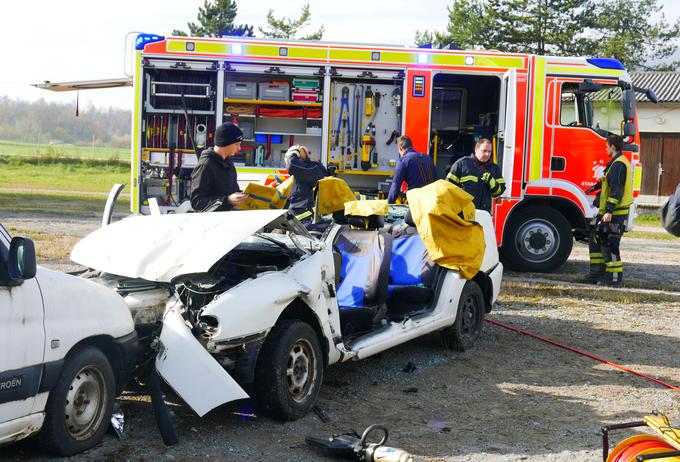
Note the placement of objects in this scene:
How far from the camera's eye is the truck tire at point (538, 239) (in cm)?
1298

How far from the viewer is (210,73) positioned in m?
12.0

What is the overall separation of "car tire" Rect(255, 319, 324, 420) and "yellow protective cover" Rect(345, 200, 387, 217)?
5.58ft

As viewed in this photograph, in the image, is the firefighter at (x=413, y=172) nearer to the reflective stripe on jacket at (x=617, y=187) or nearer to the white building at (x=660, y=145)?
the reflective stripe on jacket at (x=617, y=187)

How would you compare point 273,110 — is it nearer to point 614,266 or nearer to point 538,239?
point 538,239

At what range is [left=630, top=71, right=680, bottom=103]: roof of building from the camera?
113 ft

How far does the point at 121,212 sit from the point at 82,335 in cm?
2080

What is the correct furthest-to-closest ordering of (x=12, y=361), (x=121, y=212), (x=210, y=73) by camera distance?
(x=121, y=212)
(x=210, y=73)
(x=12, y=361)

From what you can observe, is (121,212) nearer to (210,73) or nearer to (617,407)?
(210,73)

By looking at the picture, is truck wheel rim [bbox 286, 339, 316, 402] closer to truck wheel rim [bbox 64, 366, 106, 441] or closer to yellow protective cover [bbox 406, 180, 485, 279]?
truck wheel rim [bbox 64, 366, 106, 441]

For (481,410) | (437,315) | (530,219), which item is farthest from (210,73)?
(481,410)

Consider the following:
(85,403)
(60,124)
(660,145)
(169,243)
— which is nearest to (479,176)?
(169,243)

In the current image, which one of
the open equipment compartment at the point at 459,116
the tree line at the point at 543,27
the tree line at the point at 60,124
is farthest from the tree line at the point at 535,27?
the tree line at the point at 60,124

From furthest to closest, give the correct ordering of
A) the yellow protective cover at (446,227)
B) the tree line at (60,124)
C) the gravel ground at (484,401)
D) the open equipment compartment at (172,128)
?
1. the tree line at (60,124)
2. the open equipment compartment at (172,128)
3. the yellow protective cover at (446,227)
4. the gravel ground at (484,401)

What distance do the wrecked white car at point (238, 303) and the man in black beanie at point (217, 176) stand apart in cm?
105
